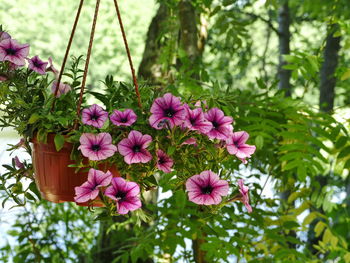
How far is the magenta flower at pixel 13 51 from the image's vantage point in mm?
1048

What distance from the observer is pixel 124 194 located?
3.02ft

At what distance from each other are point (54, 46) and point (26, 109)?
21.2ft

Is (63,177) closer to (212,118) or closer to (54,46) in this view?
(212,118)

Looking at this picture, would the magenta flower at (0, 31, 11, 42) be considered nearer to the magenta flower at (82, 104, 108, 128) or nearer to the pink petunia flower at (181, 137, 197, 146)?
the magenta flower at (82, 104, 108, 128)

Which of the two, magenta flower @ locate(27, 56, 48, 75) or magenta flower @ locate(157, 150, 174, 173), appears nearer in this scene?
magenta flower @ locate(157, 150, 174, 173)

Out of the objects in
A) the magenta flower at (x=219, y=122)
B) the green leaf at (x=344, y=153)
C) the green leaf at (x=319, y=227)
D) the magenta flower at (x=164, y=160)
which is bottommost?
the green leaf at (x=319, y=227)

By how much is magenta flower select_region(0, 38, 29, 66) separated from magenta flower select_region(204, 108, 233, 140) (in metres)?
0.39

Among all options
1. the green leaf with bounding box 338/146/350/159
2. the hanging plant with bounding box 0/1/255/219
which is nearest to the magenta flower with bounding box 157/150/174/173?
the hanging plant with bounding box 0/1/255/219

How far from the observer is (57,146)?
0.98 meters

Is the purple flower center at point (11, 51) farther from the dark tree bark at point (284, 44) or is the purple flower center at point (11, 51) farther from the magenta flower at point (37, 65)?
the dark tree bark at point (284, 44)

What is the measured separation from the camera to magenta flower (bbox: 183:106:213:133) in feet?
3.12

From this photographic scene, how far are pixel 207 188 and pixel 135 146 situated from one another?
153mm

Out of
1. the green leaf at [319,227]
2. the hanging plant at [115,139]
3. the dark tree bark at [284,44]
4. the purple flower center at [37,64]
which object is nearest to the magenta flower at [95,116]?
the hanging plant at [115,139]

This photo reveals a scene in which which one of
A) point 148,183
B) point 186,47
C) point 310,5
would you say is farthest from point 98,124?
point 186,47
